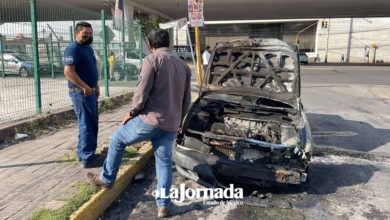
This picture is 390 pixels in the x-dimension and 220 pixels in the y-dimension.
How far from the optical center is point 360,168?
17.6ft

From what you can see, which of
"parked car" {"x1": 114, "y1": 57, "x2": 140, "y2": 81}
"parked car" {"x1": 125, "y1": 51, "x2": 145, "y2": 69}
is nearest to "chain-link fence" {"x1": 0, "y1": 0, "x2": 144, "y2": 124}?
"parked car" {"x1": 114, "y1": 57, "x2": 140, "y2": 81}

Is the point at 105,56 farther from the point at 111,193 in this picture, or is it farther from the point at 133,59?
the point at 111,193

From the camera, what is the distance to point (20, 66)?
7258 mm

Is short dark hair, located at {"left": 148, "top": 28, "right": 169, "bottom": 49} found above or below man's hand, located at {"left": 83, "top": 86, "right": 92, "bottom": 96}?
above

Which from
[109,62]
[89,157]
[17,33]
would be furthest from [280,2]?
[89,157]

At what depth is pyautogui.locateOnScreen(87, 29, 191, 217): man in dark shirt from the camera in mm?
3322

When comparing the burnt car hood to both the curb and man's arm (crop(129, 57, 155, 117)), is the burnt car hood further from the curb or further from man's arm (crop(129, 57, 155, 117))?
man's arm (crop(129, 57, 155, 117))

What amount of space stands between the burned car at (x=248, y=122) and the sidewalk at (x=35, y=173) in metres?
1.40

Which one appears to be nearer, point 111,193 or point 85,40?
point 111,193

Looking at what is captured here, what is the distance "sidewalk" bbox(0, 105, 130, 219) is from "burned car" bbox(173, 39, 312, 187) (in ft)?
4.58

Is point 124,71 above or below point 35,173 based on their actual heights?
above

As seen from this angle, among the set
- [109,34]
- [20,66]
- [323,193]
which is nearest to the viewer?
[323,193]

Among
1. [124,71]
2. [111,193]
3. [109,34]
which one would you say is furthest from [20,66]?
[111,193]

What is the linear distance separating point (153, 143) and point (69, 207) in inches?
39.5
